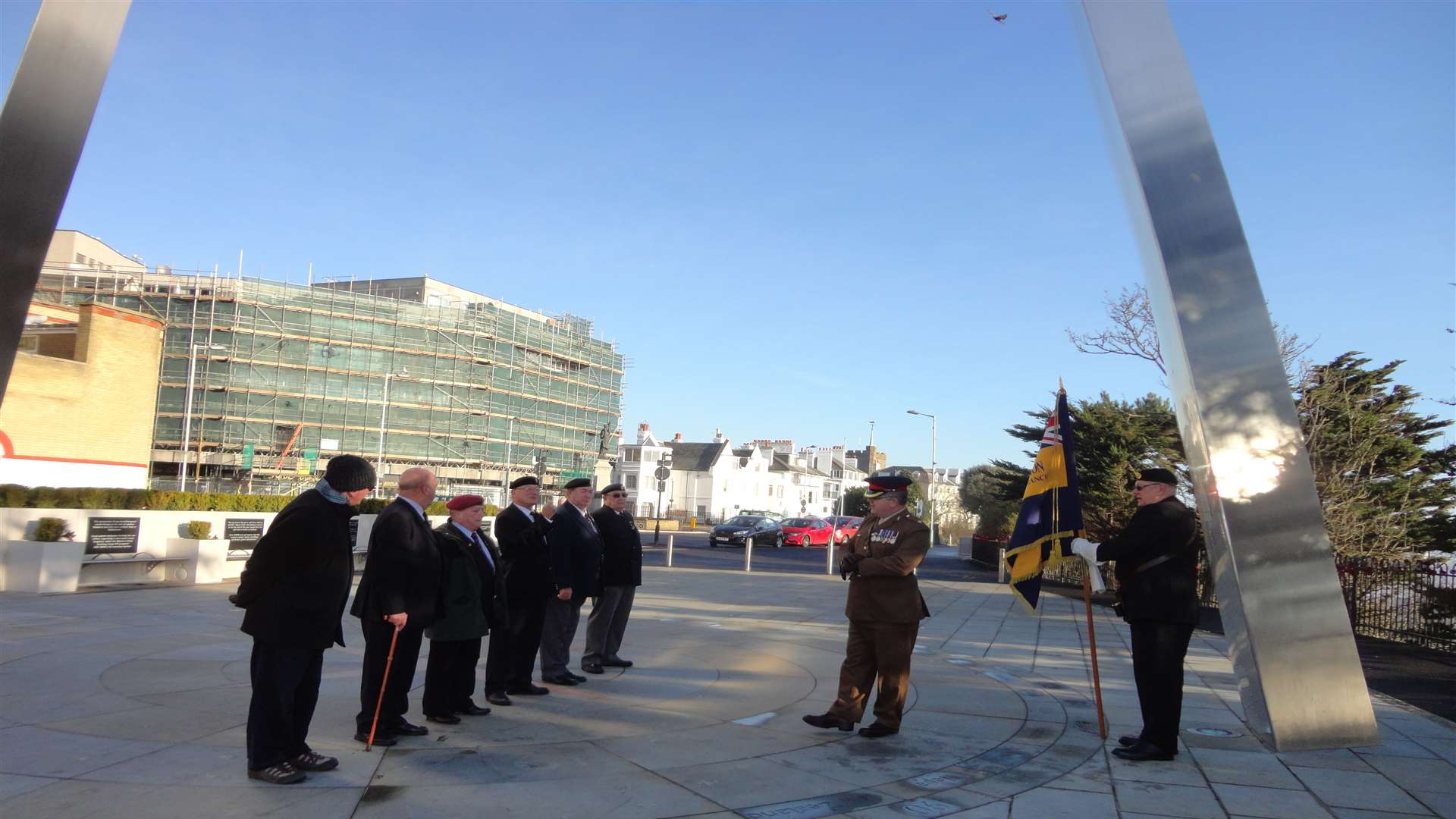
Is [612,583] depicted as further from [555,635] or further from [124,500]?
[124,500]

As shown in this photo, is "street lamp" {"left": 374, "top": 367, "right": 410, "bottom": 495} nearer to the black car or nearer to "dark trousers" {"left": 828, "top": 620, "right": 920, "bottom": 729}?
the black car

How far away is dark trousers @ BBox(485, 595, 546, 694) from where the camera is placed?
23.8ft

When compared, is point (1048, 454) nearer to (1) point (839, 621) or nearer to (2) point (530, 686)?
(2) point (530, 686)

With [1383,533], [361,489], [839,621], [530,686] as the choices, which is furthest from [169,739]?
[1383,533]

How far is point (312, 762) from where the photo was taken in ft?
17.0

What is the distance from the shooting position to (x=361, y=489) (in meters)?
5.31

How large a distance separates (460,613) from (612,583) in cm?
233

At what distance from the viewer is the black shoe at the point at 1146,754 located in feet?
19.6

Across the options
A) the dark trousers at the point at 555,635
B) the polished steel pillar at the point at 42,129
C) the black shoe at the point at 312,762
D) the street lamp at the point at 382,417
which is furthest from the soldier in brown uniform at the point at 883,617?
the street lamp at the point at 382,417

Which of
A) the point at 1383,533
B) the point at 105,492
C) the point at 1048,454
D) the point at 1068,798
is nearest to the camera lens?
the point at 1068,798

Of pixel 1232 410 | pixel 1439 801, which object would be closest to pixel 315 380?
pixel 1232 410

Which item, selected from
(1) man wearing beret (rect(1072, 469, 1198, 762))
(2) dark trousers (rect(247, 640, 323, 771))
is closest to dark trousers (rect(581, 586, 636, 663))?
(2) dark trousers (rect(247, 640, 323, 771))

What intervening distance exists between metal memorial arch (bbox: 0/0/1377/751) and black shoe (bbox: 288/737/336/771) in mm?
5597

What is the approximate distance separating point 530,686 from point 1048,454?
4282 millimetres
